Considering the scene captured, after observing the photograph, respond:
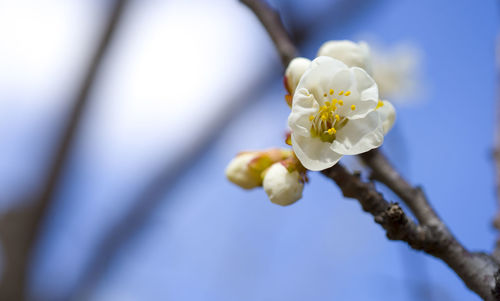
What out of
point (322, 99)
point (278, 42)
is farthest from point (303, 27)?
point (322, 99)

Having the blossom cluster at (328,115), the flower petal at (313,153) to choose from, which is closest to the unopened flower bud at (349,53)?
the blossom cluster at (328,115)

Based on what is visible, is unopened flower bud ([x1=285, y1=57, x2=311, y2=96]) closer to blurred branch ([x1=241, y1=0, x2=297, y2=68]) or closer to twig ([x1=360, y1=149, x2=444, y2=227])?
blurred branch ([x1=241, y1=0, x2=297, y2=68])

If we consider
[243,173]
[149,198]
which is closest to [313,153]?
[243,173]

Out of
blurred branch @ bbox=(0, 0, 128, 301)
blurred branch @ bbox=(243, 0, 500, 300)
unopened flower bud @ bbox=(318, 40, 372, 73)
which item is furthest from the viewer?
blurred branch @ bbox=(0, 0, 128, 301)

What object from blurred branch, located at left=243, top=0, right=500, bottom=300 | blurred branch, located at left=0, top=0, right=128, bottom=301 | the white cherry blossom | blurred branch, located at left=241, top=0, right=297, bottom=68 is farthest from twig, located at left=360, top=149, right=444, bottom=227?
blurred branch, located at left=0, top=0, right=128, bottom=301

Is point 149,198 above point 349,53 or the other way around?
the other way around

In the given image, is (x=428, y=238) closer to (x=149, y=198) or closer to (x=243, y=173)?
(x=243, y=173)
